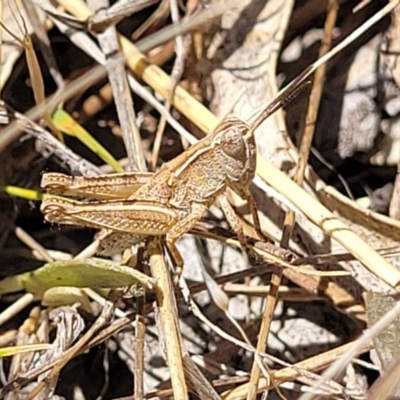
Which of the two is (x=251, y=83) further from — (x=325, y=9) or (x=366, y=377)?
(x=366, y=377)

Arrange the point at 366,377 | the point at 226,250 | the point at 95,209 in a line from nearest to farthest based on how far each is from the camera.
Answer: the point at 95,209 < the point at 366,377 < the point at 226,250

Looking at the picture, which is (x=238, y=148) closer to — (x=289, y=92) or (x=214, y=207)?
(x=289, y=92)

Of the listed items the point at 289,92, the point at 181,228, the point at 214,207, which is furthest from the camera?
the point at 214,207

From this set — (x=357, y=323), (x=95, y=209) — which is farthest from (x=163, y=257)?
(x=357, y=323)

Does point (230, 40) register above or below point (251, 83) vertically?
above

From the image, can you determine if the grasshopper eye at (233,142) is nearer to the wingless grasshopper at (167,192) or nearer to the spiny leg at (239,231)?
the wingless grasshopper at (167,192)

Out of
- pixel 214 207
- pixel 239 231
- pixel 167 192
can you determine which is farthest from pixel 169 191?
Result: pixel 214 207

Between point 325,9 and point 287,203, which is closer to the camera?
point 287,203
